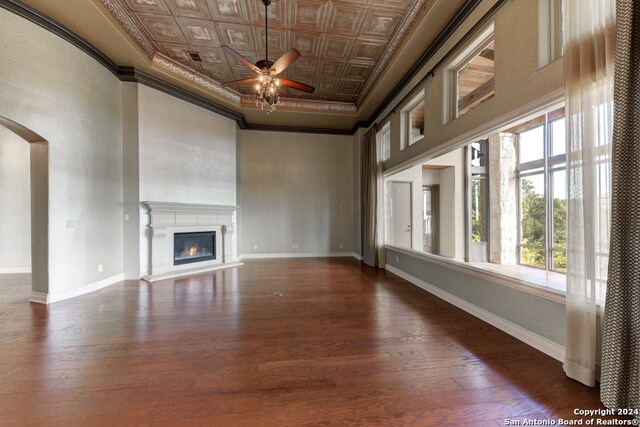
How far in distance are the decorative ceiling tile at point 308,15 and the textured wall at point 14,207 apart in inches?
227

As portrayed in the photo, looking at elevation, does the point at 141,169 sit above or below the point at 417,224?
above

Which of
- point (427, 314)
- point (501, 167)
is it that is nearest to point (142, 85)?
point (427, 314)

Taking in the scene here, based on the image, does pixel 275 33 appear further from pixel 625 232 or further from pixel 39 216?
pixel 625 232

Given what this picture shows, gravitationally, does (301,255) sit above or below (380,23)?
below

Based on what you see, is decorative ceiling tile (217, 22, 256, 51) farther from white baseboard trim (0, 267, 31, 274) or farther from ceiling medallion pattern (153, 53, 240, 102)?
white baseboard trim (0, 267, 31, 274)

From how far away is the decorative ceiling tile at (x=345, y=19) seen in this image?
11.1ft

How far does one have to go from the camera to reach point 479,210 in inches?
205

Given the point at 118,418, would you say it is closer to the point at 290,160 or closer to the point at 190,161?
the point at 190,161

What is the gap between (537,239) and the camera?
13.9 feet

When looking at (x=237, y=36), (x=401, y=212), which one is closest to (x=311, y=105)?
(x=237, y=36)

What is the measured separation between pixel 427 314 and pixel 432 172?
169 inches

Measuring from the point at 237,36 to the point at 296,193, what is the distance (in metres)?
3.89

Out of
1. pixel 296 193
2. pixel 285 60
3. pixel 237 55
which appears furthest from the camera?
pixel 296 193

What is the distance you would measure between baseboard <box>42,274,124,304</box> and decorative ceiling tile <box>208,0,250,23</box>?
14.3 feet
